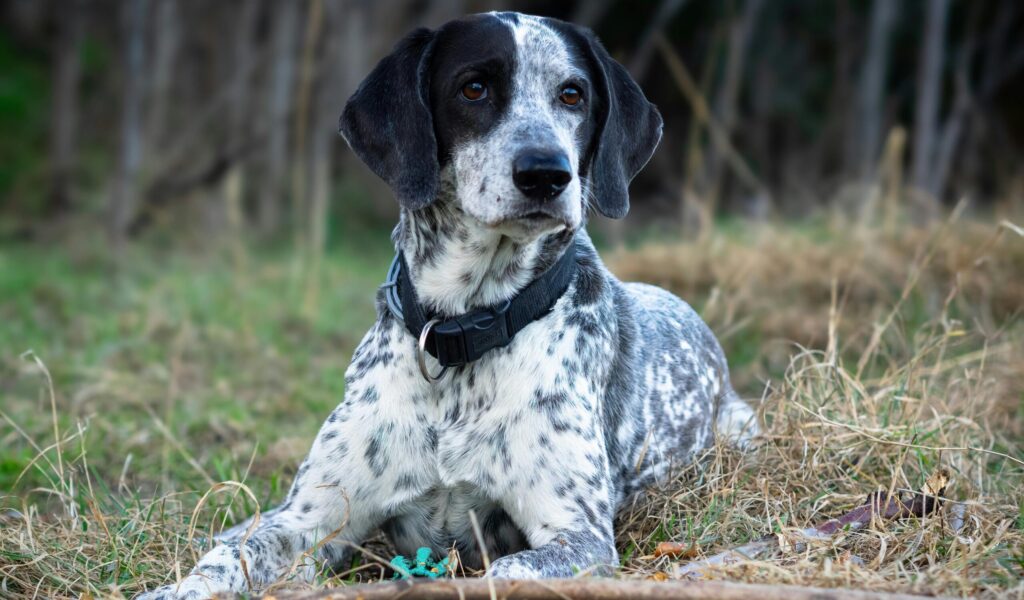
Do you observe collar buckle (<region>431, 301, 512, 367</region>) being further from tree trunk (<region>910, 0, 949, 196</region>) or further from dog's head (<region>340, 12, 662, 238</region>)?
tree trunk (<region>910, 0, 949, 196</region>)

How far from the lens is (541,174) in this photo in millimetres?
2826

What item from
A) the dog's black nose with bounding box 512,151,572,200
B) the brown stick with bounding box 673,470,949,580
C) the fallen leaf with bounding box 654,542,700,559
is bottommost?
the fallen leaf with bounding box 654,542,700,559

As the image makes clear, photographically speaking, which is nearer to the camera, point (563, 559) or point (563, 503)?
point (563, 559)

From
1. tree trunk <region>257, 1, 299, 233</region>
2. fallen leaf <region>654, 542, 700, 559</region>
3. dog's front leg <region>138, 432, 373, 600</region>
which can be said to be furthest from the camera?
tree trunk <region>257, 1, 299, 233</region>

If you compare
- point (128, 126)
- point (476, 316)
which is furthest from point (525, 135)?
point (128, 126)

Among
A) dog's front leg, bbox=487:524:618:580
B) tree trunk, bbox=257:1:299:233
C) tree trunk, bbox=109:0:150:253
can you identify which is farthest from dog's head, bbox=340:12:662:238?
tree trunk, bbox=257:1:299:233

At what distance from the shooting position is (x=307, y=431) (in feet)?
16.1

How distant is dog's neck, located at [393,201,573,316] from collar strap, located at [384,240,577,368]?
0.14ft

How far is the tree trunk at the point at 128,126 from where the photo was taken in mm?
10320

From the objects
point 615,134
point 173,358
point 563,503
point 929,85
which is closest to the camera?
point 563,503

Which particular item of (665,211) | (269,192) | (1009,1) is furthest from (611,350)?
(1009,1)

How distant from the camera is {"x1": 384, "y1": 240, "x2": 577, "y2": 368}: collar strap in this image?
2980 mm

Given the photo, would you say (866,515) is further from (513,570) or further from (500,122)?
(500,122)

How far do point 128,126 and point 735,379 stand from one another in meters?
7.10
